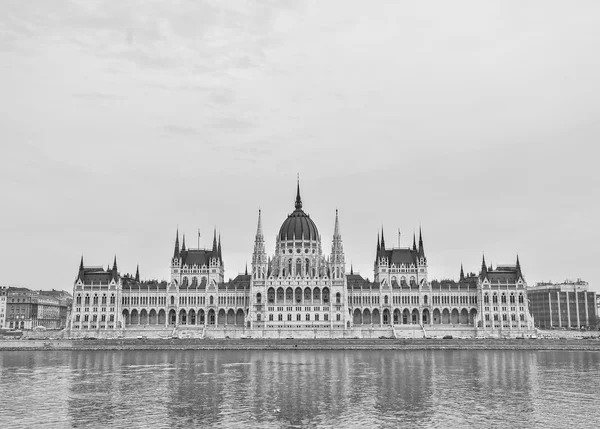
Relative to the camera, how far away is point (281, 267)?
534 feet

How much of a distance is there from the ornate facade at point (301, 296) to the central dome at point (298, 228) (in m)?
0.26

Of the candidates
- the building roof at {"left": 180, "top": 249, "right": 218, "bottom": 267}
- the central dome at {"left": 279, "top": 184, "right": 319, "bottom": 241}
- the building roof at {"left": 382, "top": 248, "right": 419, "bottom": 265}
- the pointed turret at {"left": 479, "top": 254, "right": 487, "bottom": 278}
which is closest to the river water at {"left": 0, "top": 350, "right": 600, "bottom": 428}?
the pointed turret at {"left": 479, "top": 254, "right": 487, "bottom": 278}

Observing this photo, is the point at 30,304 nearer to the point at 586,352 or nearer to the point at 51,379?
the point at 51,379

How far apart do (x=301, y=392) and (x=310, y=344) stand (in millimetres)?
63611

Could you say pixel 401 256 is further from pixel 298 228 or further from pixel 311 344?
pixel 311 344

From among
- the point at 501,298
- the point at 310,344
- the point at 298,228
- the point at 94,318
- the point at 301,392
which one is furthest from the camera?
the point at 298,228

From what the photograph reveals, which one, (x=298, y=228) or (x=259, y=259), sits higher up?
(x=298, y=228)

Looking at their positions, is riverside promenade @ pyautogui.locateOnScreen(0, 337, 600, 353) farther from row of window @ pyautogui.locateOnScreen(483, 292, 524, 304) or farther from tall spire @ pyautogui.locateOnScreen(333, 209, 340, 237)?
tall spire @ pyautogui.locateOnScreen(333, 209, 340, 237)

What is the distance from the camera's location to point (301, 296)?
156 metres

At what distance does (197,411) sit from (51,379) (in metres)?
28.5

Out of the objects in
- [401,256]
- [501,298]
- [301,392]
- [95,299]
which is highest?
[401,256]

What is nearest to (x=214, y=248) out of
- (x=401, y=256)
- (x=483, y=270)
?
(x=401, y=256)

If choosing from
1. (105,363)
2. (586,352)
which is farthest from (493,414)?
(586,352)

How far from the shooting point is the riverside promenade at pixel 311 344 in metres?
126
